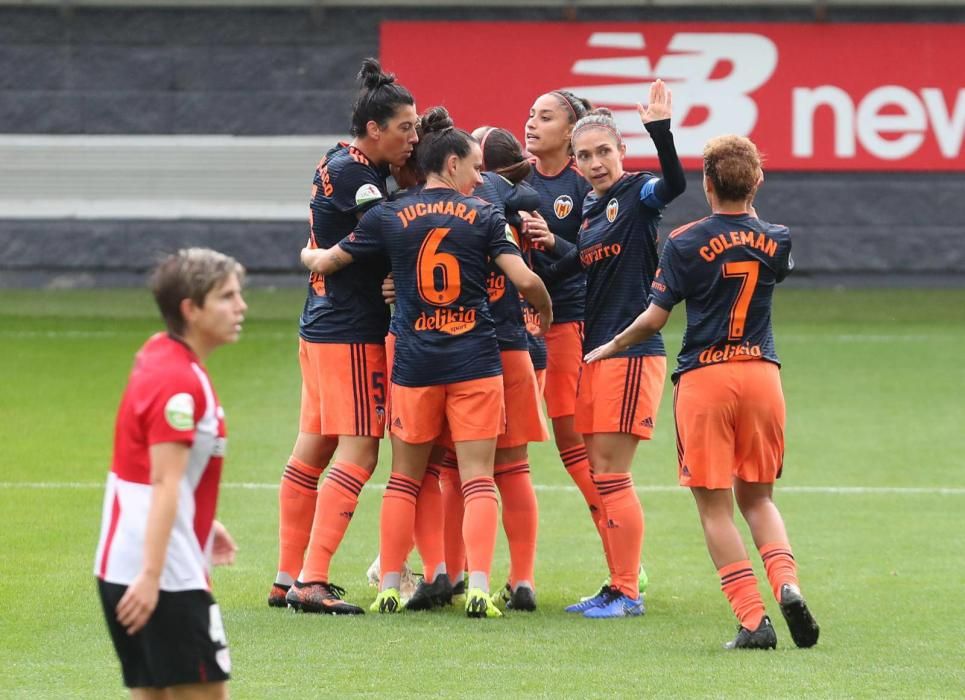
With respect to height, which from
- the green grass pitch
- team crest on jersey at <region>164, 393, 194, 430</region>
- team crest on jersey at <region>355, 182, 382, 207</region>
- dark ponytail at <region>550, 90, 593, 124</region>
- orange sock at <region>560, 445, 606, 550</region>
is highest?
dark ponytail at <region>550, 90, 593, 124</region>

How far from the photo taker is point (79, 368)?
549 inches

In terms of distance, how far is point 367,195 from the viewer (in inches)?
257

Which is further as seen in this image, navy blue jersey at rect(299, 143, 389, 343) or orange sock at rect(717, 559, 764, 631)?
navy blue jersey at rect(299, 143, 389, 343)

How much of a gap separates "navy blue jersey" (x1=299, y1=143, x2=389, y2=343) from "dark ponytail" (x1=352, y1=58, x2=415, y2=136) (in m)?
0.13

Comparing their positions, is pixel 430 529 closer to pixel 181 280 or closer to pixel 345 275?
pixel 345 275

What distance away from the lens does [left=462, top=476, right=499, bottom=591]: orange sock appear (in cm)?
634

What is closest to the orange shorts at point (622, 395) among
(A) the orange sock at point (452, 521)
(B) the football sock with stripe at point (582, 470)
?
(B) the football sock with stripe at point (582, 470)

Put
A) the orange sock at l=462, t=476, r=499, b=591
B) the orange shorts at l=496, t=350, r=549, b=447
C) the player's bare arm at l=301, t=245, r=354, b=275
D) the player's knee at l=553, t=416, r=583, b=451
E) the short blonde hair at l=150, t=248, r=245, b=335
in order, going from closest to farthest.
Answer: the short blonde hair at l=150, t=248, r=245, b=335 < the orange sock at l=462, t=476, r=499, b=591 < the player's bare arm at l=301, t=245, r=354, b=275 < the orange shorts at l=496, t=350, r=549, b=447 < the player's knee at l=553, t=416, r=583, b=451

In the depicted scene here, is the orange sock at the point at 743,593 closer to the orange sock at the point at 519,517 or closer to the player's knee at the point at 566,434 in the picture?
the orange sock at the point at 519,517

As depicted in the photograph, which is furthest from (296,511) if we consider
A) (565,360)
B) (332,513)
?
(565,360)

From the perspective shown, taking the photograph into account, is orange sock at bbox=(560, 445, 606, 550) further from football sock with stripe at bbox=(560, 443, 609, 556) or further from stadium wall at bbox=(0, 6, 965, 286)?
stadium wall at bbox=(0, 6, 965, 286)

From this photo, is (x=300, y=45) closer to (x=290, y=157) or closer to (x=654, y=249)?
(x=290, y=157)

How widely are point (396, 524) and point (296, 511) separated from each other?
0.56 m

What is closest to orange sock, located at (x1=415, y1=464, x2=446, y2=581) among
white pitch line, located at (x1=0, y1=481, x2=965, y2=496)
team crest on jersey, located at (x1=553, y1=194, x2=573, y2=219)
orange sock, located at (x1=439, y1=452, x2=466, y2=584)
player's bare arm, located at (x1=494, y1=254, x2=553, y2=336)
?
orange sock, located at (x1=439, y1=452, x2=466, y2=584)
